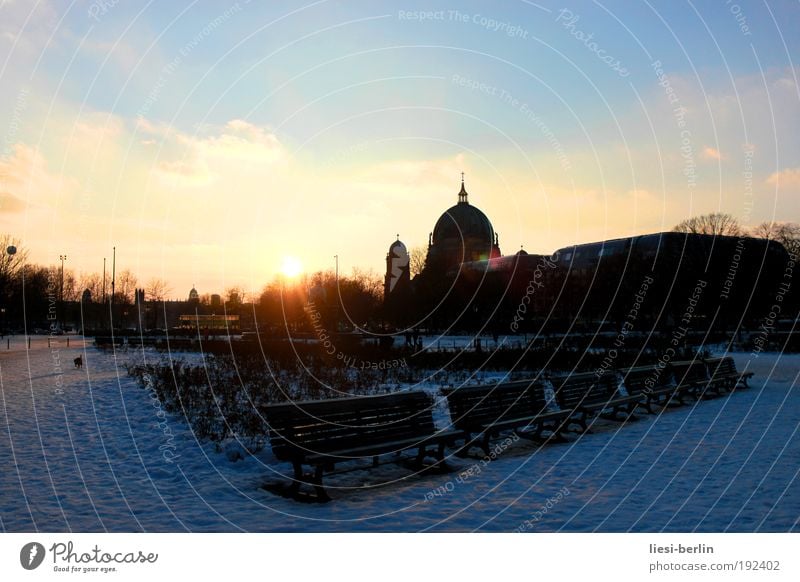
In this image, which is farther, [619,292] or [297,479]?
[619,292]

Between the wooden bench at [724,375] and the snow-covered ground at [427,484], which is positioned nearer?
the snow-covered ground at [427,484]

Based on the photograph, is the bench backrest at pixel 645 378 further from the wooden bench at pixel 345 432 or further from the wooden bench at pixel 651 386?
the wooden bench at pixel 345 432

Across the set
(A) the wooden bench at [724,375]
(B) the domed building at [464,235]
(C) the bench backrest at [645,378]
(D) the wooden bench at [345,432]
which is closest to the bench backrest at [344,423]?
(D) the wooden bench at [345,432]

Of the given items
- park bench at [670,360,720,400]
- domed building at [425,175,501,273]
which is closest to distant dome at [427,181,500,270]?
domed building at [425,175,501,273]

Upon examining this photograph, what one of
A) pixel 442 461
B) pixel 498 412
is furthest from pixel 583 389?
pixel 442 461

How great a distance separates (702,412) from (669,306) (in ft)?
86.4

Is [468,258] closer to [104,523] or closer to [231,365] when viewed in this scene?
[231,365]

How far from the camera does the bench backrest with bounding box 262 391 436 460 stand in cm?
672

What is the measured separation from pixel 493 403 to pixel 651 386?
17.7 feet

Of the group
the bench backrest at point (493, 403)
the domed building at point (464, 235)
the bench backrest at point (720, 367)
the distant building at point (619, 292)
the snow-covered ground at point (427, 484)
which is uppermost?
the domed building at point (464, 235)

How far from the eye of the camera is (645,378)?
43.6ft

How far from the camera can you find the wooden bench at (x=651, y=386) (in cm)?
1220

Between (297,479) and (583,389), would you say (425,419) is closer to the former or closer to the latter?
(297,479)

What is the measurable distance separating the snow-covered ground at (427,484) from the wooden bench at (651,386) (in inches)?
60.6
